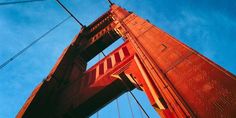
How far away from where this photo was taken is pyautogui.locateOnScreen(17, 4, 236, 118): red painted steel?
2.54 metres

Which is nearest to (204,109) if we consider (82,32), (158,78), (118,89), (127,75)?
(158,78)

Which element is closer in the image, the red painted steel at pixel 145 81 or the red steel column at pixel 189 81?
the red steel column at pixel 189 81

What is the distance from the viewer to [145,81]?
390 cm

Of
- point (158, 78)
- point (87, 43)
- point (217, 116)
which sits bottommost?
point (217, 116)

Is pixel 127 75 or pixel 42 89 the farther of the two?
pixel 42 89

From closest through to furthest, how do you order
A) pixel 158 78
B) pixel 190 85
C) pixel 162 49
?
pixel 190 85, pixel 158 78, pixel 162 49

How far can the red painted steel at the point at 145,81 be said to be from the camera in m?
2.54

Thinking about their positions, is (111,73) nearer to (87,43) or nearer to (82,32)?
(87,43)

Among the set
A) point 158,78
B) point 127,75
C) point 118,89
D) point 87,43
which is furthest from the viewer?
point 87,43

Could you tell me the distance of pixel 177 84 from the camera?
9.71ft

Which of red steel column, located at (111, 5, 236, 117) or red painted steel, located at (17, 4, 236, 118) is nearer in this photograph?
red steel column, located at (111, 5, 236, 117)

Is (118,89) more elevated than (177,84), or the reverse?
(118,89)

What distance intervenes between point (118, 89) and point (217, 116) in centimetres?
327

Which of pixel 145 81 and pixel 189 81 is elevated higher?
pixel 145 81
